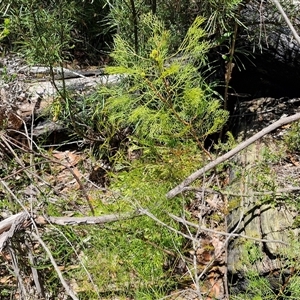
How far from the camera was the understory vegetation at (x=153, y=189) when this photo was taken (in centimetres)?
250

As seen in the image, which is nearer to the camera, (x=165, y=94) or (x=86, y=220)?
(x=86, y=220)

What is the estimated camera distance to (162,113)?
2.66m

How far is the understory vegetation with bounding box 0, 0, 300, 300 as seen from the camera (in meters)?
2.50

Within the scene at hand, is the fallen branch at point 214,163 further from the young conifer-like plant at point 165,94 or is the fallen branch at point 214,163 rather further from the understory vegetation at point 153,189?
the young conifer-like plant at point 165,94

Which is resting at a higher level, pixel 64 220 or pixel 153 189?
pixel 153 189

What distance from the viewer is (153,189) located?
9.30 ft

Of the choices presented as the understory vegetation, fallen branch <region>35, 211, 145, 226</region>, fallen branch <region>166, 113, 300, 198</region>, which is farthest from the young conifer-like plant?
fallen branch <region>35, 211, 145, 226</region>

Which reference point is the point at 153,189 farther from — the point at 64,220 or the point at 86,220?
the point at 64,220

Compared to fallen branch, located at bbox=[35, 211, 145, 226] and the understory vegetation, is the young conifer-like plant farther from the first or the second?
Answer: fallen branch, located at bbox=[35, 211, 145, 226]

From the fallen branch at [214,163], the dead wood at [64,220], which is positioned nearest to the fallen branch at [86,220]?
the dead wood at [64,220]

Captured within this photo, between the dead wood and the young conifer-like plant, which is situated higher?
the young conifer-like plant

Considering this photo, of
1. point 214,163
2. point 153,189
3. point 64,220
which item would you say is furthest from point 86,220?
point 214,163

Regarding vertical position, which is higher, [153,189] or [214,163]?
[214,163]

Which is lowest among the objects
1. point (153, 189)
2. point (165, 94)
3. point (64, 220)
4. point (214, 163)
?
point (64, 220)
